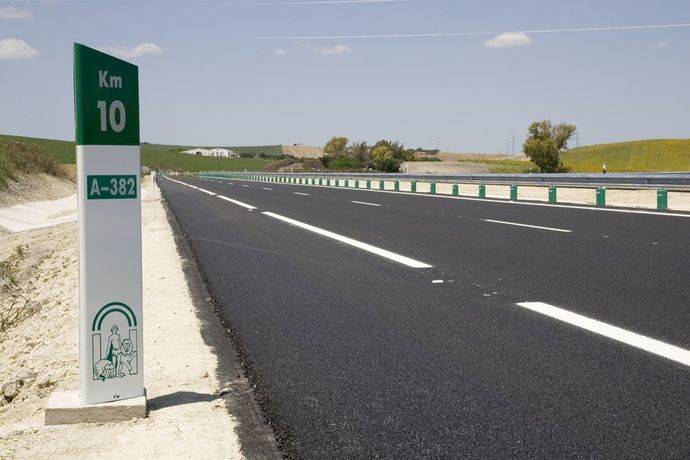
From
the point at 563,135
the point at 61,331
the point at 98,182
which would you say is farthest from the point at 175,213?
the point at 563,135

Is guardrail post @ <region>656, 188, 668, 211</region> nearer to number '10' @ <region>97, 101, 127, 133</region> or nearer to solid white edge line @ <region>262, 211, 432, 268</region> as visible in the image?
solid white edge line @ <region>262, 211, 432, 268</region>

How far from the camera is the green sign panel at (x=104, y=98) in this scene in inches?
148

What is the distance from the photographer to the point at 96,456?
3414 millimetres

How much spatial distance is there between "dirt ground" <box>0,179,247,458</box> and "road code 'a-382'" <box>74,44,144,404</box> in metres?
0.27

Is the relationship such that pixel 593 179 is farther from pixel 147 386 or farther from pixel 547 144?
pixel 547 144

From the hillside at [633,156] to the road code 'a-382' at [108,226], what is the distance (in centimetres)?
8881

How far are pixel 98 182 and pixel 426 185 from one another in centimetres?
3899

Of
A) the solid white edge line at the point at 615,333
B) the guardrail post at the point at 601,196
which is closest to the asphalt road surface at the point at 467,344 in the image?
the solid white edge line at the point at 615,333

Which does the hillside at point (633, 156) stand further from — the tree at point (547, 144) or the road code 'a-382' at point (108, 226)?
the road code 'a-382' at point (108, 226)

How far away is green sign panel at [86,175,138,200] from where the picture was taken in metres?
3.86

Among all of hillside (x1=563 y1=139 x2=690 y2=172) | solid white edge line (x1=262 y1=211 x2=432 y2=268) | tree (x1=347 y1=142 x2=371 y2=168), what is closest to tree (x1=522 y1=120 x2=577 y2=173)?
hillside (x1=563 y1=139 x2=690 y2=172)

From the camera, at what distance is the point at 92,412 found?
3902 mm

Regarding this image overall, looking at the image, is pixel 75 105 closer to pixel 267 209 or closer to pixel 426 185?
pixel 267 209

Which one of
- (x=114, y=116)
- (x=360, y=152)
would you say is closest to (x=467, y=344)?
(x=114, y=116)
